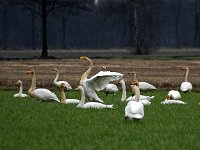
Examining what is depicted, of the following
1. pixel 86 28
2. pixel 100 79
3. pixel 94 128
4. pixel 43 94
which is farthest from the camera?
pixel 86 28

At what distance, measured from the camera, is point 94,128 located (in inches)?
449

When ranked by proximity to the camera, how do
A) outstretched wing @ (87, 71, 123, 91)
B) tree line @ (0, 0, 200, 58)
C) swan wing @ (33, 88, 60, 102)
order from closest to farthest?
outstretched wing @ (87, 71, 123, 91), swan wing @ (33, 88, 60, 102), tree line @ (0, 0, 200, 58)

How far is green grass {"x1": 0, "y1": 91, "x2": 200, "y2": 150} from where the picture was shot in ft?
31.3

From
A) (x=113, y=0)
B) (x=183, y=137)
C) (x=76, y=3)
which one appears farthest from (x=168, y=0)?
(x=183, y=137)

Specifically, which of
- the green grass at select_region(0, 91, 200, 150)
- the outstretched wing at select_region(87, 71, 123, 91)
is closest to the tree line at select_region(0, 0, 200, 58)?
the outstretched wing at select_region(87, 71, 123, 91)

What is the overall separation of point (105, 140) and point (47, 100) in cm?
741

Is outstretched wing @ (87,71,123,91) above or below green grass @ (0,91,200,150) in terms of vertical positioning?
above

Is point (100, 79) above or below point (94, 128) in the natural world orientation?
above

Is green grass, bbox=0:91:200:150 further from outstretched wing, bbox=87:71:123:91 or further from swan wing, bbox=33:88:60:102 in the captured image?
outstretched wing, bbox=87:71:123:91

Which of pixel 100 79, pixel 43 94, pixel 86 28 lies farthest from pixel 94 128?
pixel 86 28

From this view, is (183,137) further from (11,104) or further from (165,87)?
(165,87)

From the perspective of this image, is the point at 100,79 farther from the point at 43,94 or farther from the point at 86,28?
the point at 86,28

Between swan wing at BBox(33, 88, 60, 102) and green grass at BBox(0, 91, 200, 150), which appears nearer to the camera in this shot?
green grass at BBox(0, 91, 200, 150)

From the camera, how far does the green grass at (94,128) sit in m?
9.53
